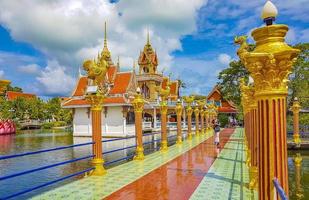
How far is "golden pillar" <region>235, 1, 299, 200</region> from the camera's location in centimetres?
290

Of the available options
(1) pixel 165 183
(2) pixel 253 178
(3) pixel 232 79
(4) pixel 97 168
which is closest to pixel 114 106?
(3) pixel 232 79

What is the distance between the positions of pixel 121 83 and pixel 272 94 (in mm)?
27568

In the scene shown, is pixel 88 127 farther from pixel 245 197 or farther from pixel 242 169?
pixel 245 197

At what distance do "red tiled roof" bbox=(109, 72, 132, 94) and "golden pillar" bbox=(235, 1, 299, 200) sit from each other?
2601cm

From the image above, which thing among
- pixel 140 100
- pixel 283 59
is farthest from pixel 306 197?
pixel 283 59

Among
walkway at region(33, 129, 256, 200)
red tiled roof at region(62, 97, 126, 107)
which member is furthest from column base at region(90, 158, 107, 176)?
red tiled roof at region(62, 97, 126, 107)

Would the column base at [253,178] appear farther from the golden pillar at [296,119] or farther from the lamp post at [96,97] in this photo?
the golden pillar at [296,119]

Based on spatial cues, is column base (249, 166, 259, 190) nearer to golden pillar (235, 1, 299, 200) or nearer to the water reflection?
golden pillar (235, 1, 299, 200)

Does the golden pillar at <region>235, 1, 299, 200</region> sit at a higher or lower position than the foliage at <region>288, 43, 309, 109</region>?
lower

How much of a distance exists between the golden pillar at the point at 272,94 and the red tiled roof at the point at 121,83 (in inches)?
1024

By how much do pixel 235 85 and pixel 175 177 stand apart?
1126 inches

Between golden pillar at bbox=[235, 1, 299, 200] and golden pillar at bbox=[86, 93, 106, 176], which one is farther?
golden pillar at bbox=[86, 93, 106, 176]

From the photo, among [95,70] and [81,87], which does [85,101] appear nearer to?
[81,87]

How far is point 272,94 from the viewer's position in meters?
2.95
